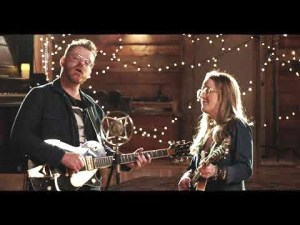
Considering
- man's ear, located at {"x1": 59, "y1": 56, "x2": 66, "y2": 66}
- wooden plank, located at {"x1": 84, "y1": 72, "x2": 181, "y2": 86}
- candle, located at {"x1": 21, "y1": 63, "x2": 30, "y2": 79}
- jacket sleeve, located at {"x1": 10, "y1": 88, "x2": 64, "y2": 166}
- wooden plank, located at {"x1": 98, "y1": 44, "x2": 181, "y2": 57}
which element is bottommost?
jacket sleeve, located at {"x1": 10, "y1": 88, "x2": 64, "y2": 166}

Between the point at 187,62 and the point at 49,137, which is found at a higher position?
the point at 187,62

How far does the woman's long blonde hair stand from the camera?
4277mm

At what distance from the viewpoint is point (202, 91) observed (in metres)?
4.44

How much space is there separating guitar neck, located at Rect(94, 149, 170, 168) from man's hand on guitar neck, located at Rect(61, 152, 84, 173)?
123 mm

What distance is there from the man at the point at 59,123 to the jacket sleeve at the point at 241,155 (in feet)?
3.29

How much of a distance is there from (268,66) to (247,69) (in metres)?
0.20

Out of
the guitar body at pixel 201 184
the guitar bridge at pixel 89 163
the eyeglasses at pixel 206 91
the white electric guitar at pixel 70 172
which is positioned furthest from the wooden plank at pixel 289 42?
the guitar bridge at pixel 89 163

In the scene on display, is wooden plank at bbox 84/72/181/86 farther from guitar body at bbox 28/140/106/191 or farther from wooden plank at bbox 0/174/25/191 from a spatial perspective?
wooden plank at bbox 0/174/25/191

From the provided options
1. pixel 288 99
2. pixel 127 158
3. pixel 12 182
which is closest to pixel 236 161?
pixel 288 99

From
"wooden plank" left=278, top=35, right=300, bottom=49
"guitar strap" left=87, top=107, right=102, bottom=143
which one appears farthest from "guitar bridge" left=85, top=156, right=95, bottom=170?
"wooden plank" left=278, top=35, right=300, bottom=49

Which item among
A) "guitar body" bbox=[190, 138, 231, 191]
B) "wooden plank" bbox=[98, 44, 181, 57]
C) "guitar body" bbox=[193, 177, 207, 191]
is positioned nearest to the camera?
"guitar body" bbox=[190, 138, 231, 191]
